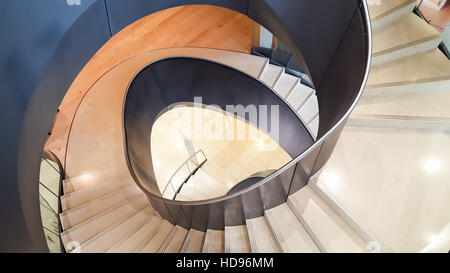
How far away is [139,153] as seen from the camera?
676 cm

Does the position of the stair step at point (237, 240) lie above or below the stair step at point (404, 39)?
below

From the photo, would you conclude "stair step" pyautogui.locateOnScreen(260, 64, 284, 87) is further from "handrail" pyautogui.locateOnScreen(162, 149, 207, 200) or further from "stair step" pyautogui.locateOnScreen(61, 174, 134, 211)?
Result: "stair step" pyautogui.locateOnScreen(61, 174, 134, 211)

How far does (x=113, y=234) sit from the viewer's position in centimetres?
503

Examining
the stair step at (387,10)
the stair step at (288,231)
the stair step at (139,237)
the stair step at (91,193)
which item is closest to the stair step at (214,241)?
the stair step at (288,231)

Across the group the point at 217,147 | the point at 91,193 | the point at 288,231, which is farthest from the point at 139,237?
the point at 217,147

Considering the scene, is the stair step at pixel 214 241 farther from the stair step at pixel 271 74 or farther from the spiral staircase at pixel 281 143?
the stair step at pixel 271 74

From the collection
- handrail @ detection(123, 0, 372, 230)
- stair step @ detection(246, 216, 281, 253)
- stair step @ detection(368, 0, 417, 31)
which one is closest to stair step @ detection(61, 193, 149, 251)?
handrail @ detection(123, 0, 372, 230)

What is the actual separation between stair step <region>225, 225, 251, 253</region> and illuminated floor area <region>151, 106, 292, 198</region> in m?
5.33

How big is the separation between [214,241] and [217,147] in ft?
19.2

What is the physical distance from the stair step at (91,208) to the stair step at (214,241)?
2.28 meters

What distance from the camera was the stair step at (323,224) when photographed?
2857mm

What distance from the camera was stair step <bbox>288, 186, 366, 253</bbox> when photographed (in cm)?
286

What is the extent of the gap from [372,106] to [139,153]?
4977 mm

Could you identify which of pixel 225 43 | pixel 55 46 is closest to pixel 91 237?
pixel 55 46
